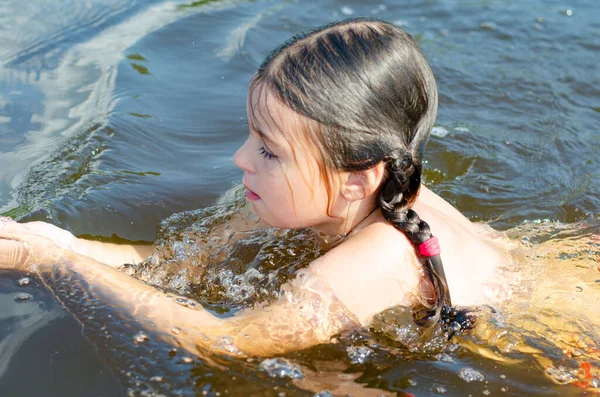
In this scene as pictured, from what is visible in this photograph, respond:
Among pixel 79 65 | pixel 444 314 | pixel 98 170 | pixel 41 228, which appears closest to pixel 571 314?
pixel 444 314

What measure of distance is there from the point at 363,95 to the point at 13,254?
1405 mm

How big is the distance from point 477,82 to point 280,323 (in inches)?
152

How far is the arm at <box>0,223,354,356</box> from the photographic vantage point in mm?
2613

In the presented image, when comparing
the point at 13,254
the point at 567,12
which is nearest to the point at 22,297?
the point at 13,254

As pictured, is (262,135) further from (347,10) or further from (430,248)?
(347,10)

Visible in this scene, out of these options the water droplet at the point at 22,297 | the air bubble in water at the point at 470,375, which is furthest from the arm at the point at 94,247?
the air bubble in water at the point at 470,375

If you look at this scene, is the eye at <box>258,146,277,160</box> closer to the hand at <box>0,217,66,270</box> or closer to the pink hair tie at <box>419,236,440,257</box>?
the pink hair tie at <box>419,236,440,257</box>

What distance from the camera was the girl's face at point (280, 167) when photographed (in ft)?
8.77

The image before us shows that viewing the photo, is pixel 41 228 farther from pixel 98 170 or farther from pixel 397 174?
pixel 397 174

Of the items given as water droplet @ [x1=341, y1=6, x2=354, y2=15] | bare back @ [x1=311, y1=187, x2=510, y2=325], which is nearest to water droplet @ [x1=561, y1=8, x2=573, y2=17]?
water droplet @ [x1=341, y1=6, x2=354, y2=15]

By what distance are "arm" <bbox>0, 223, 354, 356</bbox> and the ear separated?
357mm

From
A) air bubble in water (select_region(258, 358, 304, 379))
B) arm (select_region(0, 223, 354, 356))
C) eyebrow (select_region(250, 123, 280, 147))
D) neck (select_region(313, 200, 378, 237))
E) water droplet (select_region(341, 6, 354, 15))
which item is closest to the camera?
air bubble in water (select_region(258, 358, 304, 379))

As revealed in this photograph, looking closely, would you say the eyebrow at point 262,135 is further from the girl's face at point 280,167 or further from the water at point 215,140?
the water at point 215,140

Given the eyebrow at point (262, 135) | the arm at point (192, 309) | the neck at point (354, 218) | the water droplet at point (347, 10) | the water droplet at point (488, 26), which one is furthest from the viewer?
the water droplet at point (347, 10)
